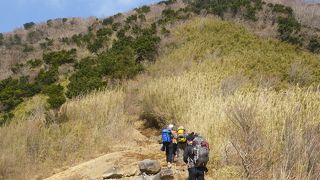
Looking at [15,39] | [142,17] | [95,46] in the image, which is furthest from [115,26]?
[15,39]

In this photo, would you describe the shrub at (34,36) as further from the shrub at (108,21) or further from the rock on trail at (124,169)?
the rock on trail at (124,169)

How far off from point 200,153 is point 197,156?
79 mm

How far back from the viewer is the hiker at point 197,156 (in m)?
8.96

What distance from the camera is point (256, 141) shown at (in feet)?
27.6

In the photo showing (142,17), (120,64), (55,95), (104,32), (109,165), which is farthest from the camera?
(142,17)

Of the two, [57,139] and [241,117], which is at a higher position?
[241,117]

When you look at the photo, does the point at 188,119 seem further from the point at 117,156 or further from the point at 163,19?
the point at 163,19

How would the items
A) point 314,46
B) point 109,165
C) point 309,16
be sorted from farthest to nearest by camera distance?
point 309,16, point 314,46, point 109,165

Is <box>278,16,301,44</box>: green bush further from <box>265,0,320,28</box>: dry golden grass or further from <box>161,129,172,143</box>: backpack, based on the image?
<box>161,129,172,143</box>: backpack

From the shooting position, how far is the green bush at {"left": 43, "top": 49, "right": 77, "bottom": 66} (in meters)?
29.2

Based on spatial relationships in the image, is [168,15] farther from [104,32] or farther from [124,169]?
[124,169]

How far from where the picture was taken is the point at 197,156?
29.5 feet

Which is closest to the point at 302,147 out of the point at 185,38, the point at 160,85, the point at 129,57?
the point at 160,85

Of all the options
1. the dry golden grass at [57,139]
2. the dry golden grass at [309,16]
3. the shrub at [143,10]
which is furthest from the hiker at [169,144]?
the shrub at [143,10]
